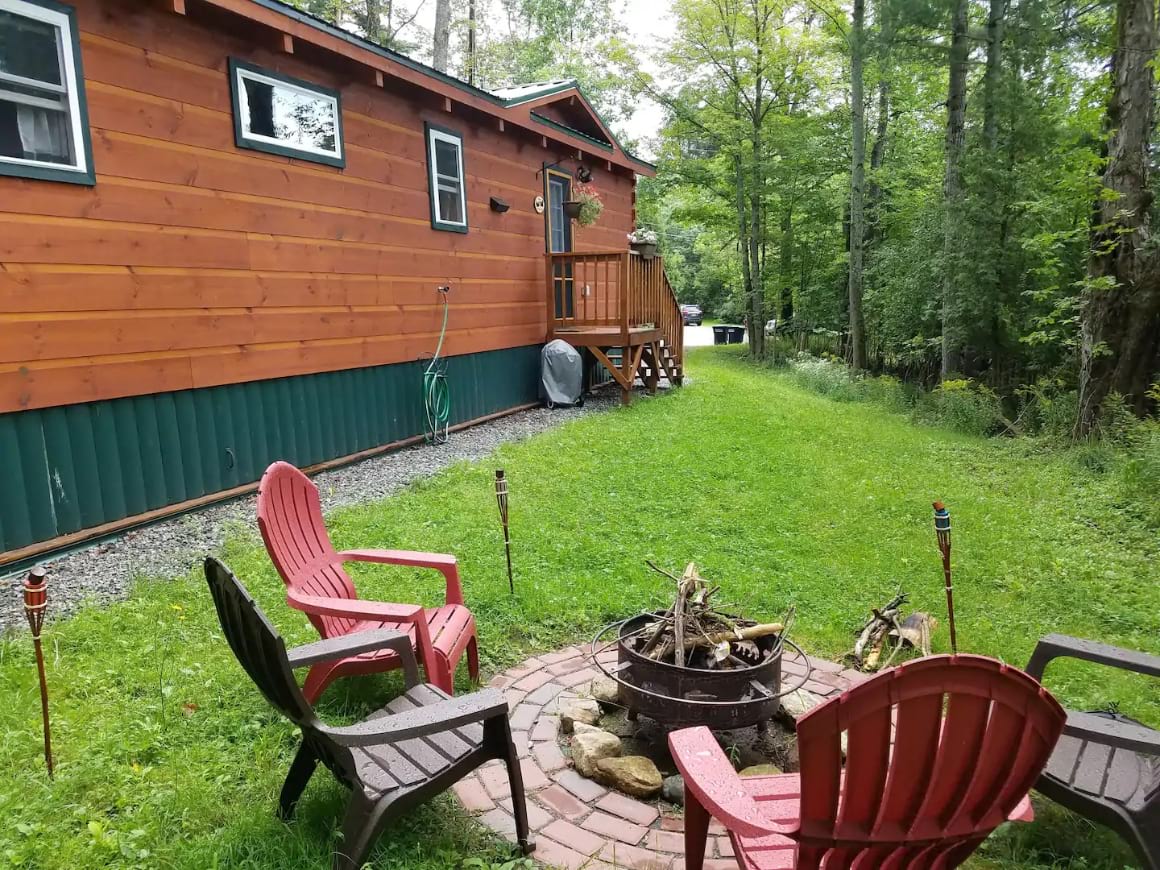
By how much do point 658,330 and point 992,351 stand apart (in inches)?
211

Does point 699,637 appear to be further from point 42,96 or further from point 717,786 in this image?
point 42,96

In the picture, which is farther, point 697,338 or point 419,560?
point 697,338

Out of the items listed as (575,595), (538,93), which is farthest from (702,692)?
(538,93)

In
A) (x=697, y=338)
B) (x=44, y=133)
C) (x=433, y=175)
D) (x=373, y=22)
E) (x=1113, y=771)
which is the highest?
(x=373, y=22)

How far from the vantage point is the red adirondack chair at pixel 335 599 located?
269 cm

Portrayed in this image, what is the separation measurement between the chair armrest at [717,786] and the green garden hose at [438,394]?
6.33 meters

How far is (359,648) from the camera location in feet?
7.79

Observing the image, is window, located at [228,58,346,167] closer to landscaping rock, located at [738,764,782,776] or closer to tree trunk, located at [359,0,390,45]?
landscaping rock, located at [738,764,782,776]

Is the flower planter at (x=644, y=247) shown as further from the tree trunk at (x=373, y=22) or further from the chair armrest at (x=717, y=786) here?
the tree trunk at (x=373, y=22)

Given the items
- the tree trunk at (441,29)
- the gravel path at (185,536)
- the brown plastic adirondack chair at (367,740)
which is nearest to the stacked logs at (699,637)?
the brown plastic adirondack chair at (367,740)

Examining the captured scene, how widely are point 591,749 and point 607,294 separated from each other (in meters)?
8.31

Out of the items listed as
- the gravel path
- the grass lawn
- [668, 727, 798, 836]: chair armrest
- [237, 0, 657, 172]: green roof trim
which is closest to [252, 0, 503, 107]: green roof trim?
[237, 0, 657, 172]: green roof trim

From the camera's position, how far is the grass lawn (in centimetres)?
224

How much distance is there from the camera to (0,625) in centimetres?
360
